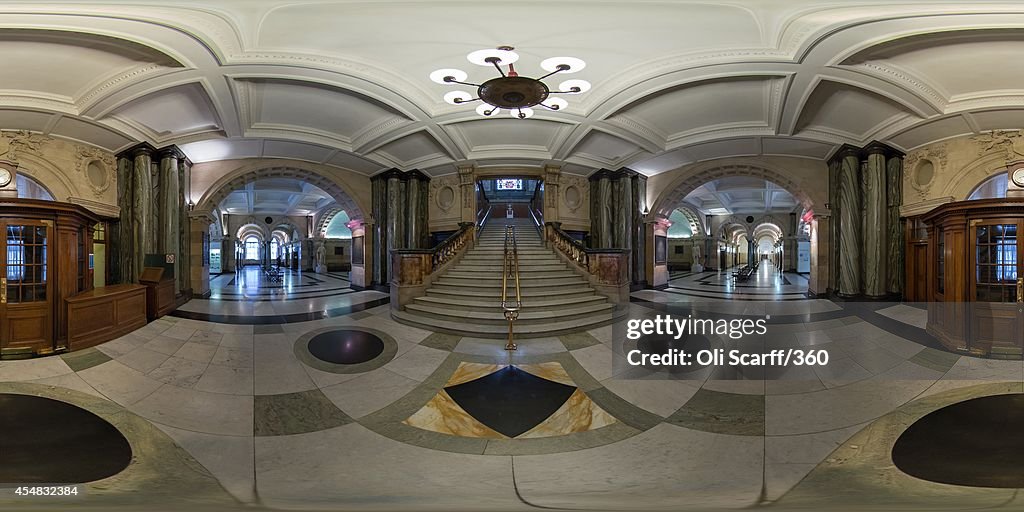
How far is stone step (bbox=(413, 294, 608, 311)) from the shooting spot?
2979 mm

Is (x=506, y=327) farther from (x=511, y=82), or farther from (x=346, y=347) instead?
(x=511, y=82)

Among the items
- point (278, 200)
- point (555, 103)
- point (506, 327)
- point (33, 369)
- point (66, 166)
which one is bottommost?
point (33, 369)

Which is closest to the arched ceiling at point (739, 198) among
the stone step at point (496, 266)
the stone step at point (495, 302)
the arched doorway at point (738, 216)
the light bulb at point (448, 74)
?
the arched doorway at point (738, 216)

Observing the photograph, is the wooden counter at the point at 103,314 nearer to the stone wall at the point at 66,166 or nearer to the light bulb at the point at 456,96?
the stone wall at the point at 66,166

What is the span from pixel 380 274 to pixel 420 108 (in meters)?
4.26

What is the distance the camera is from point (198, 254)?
231 inches

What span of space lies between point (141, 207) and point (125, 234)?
394 millimetres

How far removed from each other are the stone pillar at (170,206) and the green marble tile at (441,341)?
182 inches

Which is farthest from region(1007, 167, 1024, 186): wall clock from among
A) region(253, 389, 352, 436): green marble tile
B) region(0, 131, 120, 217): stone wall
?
region(0, 131, 120, 217): stone wall

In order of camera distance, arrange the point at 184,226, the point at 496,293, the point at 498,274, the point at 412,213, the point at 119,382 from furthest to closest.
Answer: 1. the point at 412,213
2. the point at 184,226
3. the point at 498,274
4. the point at 496,293
5. the point at 119,382

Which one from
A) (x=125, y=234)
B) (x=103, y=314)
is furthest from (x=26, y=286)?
(x=125, y=234)

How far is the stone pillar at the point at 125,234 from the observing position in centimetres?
449

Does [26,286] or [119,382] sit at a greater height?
[26,286]

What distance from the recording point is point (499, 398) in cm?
155
